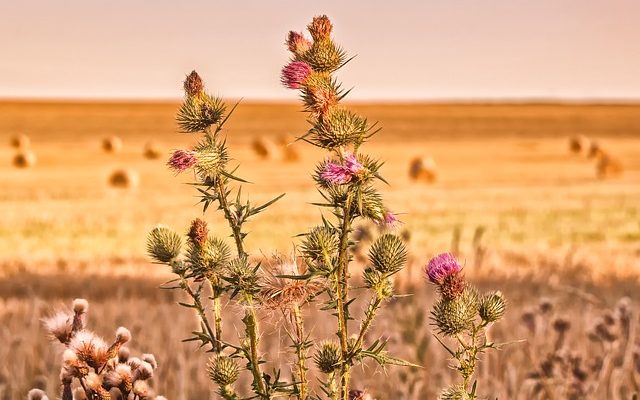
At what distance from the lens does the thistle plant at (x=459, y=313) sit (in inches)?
59.5

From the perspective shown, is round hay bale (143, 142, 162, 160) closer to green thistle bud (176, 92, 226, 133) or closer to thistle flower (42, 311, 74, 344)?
thistle flower (42, 311, 74, 344)

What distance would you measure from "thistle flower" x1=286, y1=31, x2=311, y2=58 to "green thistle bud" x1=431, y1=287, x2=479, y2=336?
424 mm

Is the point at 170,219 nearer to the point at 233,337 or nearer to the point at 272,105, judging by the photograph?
the point at 233,337

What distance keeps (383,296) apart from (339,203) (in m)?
0.15

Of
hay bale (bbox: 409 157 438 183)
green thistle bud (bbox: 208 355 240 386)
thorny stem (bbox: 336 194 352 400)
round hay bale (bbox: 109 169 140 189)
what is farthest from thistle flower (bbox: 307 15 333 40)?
hay bale (bbox: 409 157 438 183)

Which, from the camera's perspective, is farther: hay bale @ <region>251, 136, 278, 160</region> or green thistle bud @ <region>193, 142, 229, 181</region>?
hay bale @ <region>251, 136, 278, 160</region>

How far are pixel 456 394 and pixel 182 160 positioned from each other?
1.70 feet

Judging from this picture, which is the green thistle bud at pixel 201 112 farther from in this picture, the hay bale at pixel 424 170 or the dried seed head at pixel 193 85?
the hay bale at pixel 424 170

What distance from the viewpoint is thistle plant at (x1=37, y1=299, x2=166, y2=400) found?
1667mm

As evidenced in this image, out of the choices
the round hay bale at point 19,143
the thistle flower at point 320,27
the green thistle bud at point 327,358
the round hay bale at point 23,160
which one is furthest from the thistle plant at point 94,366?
the round hay bale at point 19,143

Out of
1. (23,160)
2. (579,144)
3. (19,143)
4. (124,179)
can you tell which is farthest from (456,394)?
(579,144)

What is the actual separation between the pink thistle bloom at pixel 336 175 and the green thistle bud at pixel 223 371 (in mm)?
374

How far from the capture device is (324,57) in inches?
60.2

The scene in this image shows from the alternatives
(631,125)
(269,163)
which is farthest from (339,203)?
(631,125)
